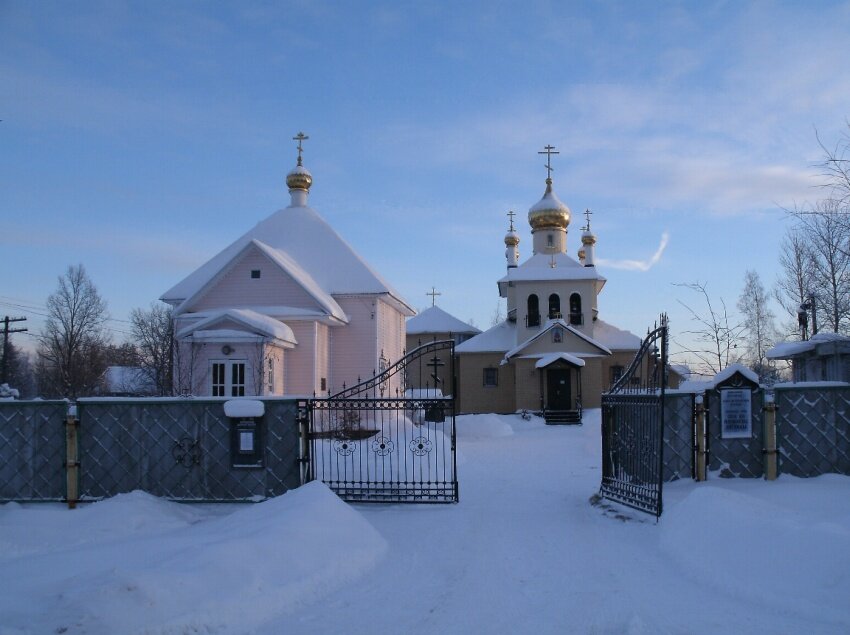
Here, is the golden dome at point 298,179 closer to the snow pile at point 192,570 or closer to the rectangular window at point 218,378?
the rectangular window at point 218,378

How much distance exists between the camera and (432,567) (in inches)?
328

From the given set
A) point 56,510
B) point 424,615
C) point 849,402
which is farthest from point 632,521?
point 56,510

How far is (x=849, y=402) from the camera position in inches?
476

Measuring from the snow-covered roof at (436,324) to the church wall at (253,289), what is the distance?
111 ft

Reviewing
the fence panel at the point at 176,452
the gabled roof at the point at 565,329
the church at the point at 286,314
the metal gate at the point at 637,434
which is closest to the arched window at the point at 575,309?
the gabled roof at the point at 565,329

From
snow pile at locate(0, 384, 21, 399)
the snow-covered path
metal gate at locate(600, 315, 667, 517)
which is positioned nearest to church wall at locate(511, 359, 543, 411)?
the snow-covered path

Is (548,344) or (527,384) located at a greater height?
(548,344)

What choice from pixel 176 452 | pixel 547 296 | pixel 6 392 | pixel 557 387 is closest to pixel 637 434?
pixel 176 452

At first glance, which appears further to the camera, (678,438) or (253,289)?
(253,289)

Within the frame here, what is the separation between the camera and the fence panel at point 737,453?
40.0 feet

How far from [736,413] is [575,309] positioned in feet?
101

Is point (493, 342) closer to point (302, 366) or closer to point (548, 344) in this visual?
point (548, 344)

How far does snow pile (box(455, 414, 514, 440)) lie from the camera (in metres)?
30.2

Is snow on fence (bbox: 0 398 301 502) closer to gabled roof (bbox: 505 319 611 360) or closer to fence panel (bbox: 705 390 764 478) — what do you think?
fence panel (bbox: 705 390 764 478)
